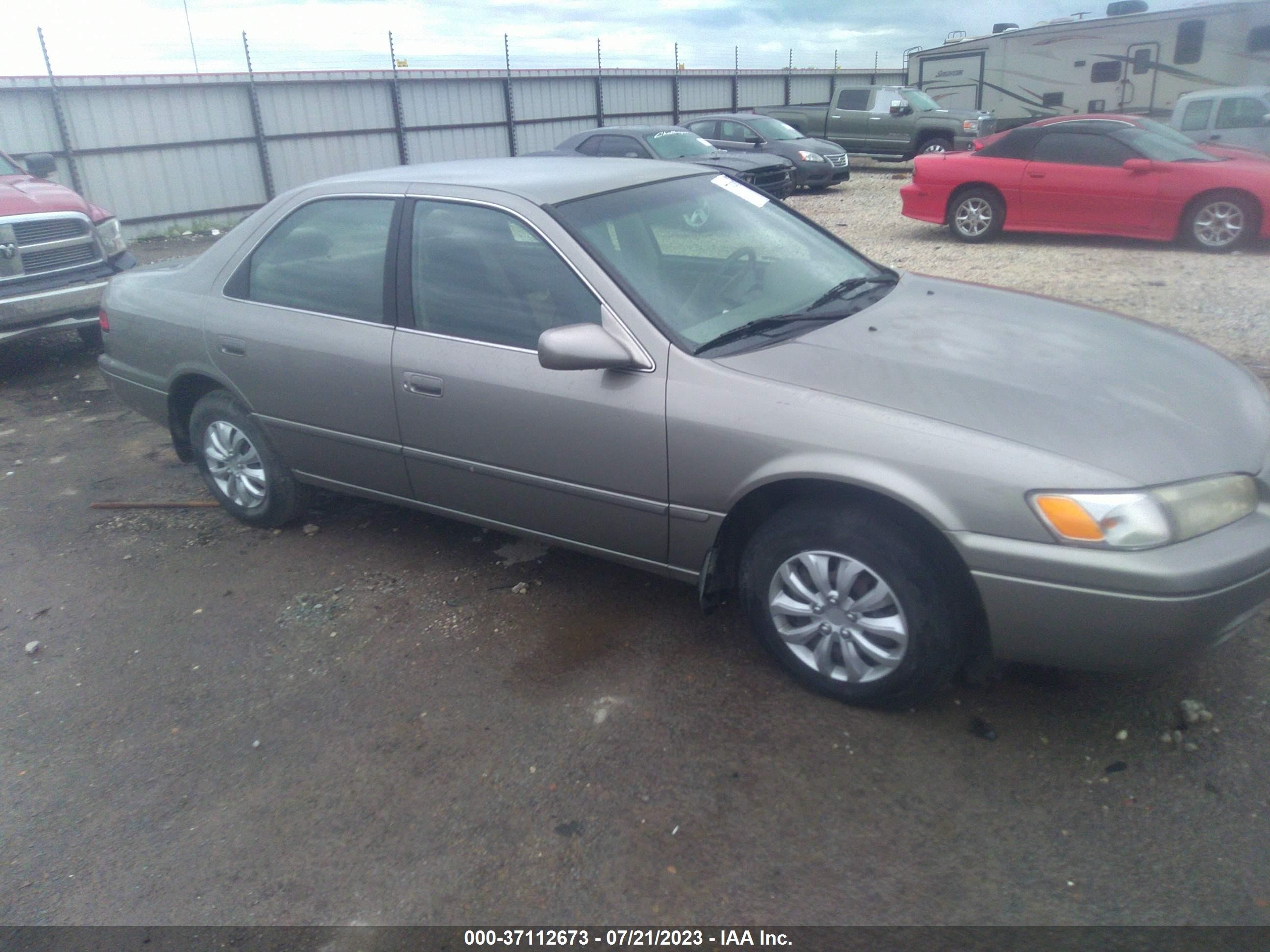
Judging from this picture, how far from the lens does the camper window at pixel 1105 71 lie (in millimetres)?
17125

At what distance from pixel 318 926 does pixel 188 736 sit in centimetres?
112

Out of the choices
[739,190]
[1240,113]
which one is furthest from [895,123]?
[739,190]

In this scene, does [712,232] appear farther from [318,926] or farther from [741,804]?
[318,926]

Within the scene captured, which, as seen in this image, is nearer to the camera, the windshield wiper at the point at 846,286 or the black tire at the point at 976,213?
the windshield wiper at the point at 846,286

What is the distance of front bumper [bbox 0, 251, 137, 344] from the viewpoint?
741 cm

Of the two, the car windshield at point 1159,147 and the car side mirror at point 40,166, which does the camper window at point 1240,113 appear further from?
the car side mirror at point 40,166

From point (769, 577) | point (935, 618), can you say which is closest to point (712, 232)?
point (769, 577)

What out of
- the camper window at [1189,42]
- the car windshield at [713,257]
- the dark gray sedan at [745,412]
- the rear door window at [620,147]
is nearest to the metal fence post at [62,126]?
the rear door window at [620,147]

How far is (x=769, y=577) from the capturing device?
10.4 feet

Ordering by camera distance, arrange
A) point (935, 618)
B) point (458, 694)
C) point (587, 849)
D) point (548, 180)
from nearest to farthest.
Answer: point (587, 849) < point (935, 618) < point (458, 694) < point (548, 180)

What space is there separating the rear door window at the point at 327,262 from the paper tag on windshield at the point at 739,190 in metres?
1.43

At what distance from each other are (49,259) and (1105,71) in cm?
1732

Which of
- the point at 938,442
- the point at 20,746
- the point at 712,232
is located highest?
the point at 712,232

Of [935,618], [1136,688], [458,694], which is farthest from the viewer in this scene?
[458,694]
